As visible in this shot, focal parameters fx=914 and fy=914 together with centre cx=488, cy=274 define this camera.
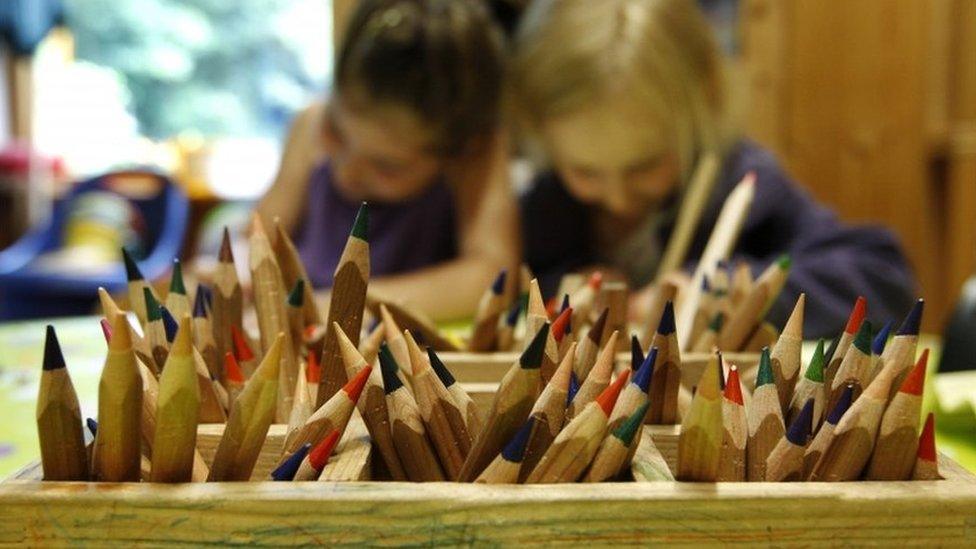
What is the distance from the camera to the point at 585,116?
0.95 metres

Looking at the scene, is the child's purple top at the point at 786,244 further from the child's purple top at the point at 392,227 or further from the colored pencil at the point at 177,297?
the colored pencil at the point at 177,297

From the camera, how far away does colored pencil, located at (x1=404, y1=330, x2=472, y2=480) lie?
257mm

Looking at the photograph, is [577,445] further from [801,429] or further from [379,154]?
[379,154]

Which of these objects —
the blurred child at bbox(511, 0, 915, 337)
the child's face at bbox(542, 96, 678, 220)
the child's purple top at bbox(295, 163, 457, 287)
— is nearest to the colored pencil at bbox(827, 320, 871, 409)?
the blurred child at bbox(511, 0, 915, 337)

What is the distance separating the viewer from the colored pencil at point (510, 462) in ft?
0.76

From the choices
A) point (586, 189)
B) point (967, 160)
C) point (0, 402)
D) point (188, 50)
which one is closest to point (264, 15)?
point (188, 50)

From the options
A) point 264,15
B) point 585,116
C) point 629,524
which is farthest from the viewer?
point 264,15

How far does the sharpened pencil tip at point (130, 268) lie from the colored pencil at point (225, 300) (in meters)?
0.03

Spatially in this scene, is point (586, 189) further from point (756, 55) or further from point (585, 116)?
point (756, 55)

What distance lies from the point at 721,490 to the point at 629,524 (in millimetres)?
25

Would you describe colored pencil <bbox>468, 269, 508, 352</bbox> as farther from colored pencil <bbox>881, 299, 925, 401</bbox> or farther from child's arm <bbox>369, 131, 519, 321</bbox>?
child's arm <bbox>369, 131, 519, 321</bbox>

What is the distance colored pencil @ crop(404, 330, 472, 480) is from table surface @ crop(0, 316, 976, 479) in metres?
0.16

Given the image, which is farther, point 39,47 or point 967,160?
point 39,47

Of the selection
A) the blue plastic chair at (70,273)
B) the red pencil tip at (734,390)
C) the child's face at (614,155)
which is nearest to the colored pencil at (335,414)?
the red pencil tip at (734,390)
